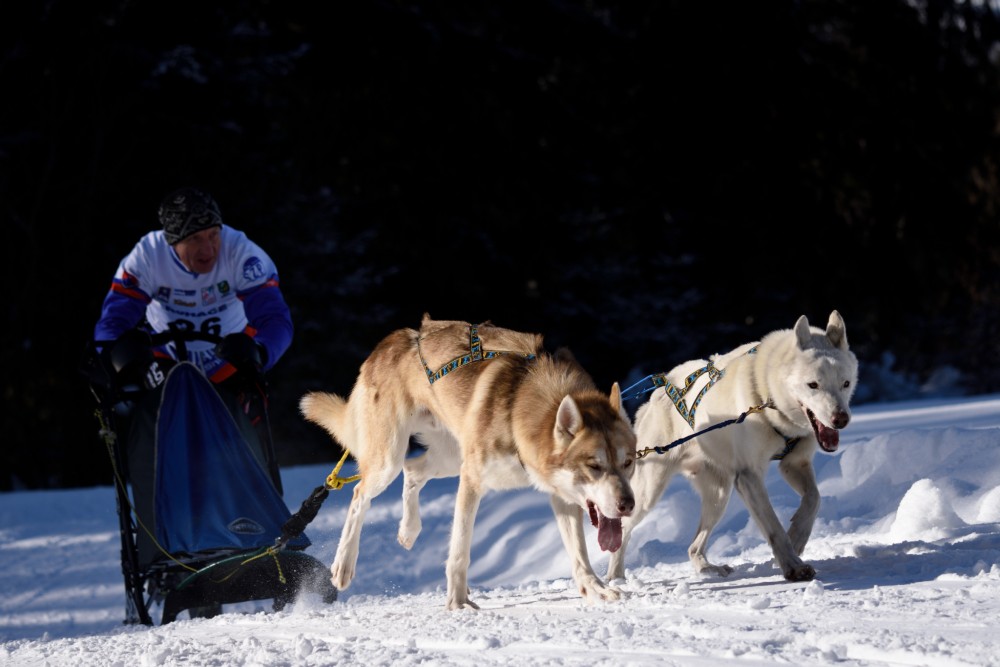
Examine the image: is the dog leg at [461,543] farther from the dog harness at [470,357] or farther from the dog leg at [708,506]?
the dog leg at [708,506]

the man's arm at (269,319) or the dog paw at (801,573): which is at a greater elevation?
the man's arm at (269,319)

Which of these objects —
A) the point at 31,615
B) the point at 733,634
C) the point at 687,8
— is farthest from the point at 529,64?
the point at 733,634

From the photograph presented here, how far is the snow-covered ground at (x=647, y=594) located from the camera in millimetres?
3229

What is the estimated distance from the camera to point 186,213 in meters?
5.19

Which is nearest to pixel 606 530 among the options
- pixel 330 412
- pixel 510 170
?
pixel 330 412

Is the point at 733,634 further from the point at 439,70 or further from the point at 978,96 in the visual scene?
the point at 978,96

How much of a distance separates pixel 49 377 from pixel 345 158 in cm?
490

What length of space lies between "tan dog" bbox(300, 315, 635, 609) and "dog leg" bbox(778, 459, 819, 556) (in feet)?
2.47

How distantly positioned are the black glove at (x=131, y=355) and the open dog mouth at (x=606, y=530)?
2029mm

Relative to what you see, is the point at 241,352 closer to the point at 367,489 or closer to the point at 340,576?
the point at 367,489

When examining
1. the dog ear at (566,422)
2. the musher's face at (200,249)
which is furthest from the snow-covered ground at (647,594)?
the musher's face at (200,249)

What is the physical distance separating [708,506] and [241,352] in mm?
2056

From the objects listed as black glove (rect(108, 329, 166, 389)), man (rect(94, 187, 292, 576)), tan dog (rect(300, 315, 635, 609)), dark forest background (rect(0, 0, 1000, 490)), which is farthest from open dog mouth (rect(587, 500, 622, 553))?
dark forest background (rect(0, 0, 1000, 490))

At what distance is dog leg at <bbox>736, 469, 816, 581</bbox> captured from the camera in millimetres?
4168
